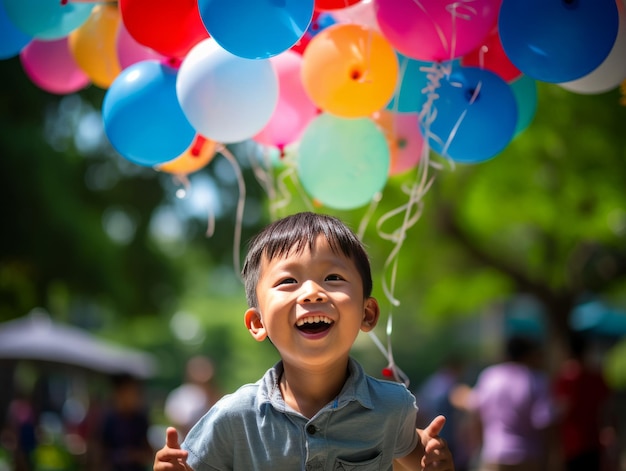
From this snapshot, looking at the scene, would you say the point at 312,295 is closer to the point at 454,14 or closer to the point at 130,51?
the point at 454,14

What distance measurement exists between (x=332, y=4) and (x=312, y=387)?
1770 mm

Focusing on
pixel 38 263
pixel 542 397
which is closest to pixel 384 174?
pixel 542 397

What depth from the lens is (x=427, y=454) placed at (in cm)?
258

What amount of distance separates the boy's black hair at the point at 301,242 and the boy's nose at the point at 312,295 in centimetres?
14

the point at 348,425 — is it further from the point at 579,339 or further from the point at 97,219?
the point at 97,219

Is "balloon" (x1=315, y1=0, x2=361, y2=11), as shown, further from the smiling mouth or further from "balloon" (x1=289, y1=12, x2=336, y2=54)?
the smiling mouth

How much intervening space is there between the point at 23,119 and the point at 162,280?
3.93 metres

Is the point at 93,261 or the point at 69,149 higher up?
the point at 69,149

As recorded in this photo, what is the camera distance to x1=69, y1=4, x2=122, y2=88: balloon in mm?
4578

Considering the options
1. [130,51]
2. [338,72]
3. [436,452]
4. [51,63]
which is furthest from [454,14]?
[51,63]

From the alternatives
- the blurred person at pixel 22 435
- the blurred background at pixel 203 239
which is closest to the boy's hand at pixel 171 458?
the blurred background at pixel 203 239

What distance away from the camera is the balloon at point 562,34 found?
3.34 m

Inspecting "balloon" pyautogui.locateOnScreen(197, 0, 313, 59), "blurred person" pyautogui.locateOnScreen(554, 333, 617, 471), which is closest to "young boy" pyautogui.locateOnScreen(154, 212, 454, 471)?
"balloon" pyautogui.locateOnScreen(197, 0, 313, 59)

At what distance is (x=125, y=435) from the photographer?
6.77m
